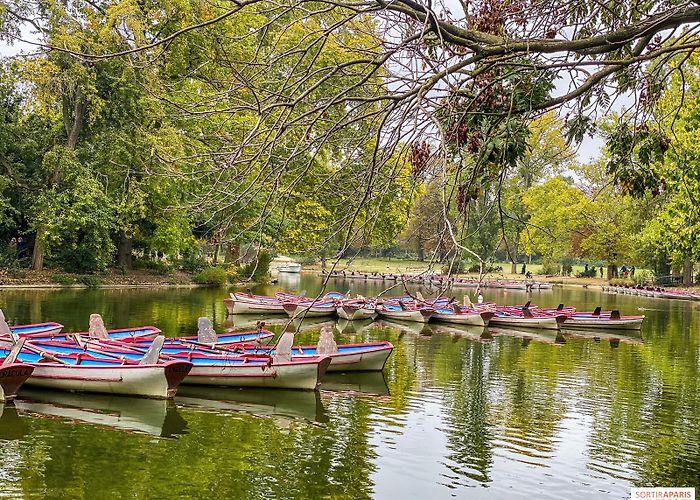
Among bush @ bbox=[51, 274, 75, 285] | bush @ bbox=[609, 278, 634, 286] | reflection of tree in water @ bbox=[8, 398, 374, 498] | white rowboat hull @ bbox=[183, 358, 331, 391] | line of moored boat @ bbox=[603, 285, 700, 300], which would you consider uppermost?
bush @ bbox=[609, 278, 634, 286]

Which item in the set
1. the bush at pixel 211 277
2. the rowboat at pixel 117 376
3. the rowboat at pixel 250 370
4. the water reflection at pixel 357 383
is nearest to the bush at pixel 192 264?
the bush at pixel 211 277

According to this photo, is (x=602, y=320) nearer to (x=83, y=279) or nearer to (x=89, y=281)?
(x=89, y=281)

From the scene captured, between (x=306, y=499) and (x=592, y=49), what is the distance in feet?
19.2

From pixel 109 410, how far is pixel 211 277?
30.4m

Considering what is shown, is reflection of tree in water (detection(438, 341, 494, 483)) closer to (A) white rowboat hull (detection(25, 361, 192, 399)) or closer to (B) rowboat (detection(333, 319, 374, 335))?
(A) white rowboat hull (detection(25, 361, 192, 399))

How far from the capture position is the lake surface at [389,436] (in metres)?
8.96

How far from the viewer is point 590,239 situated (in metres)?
57.2

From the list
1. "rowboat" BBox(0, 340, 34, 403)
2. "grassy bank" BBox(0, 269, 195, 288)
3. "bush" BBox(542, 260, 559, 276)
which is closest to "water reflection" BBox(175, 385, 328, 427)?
"rowboat" BBox(0, 340, 34, 403)

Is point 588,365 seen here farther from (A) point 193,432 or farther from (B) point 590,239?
(B) point 590,239

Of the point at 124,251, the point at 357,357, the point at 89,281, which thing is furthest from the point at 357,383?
the point at 124,251

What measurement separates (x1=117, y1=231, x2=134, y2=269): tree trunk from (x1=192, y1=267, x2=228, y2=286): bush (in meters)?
3.92

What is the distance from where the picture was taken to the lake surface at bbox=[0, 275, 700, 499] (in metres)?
8.96

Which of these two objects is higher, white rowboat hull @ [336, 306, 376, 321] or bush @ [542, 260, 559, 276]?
bush @ [542, 260, 559, 276]

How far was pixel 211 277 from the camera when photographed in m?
42.3
